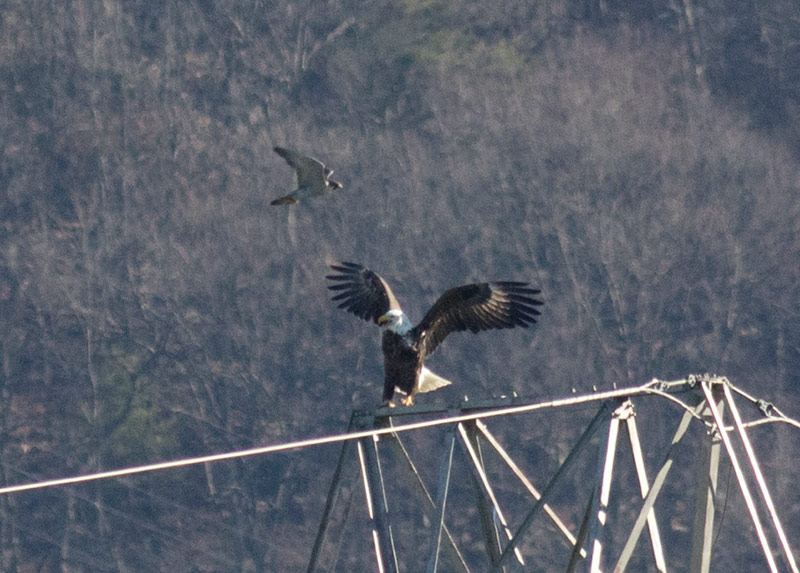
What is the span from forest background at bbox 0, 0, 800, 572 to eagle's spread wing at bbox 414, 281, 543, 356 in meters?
16.2

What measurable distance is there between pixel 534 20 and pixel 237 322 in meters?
8.71

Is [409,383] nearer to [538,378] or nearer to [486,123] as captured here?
[538,378]

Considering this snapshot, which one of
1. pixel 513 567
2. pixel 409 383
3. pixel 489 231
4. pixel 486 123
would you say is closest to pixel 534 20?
pixel 486 123

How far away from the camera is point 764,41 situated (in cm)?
3634

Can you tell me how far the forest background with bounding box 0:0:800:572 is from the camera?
31.5 m

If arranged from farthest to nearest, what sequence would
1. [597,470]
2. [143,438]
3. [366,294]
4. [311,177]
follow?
[143,438] → [311,177] → [366,294] → [597,470]

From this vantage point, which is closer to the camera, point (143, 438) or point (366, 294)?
point (366, 294)

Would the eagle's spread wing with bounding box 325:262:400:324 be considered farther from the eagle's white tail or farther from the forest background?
the forest background

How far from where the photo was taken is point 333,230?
33938 millimetres

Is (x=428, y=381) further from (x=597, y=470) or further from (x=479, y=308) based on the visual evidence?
(x=597, y=470)

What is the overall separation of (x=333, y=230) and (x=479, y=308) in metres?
20.0

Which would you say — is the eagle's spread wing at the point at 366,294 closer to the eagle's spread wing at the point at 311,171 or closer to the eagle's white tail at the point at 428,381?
the eagle's white tail at the point at 428,381

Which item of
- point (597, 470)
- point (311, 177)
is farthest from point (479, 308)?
point (597, 470)

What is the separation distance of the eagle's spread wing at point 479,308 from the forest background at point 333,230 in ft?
53.2
